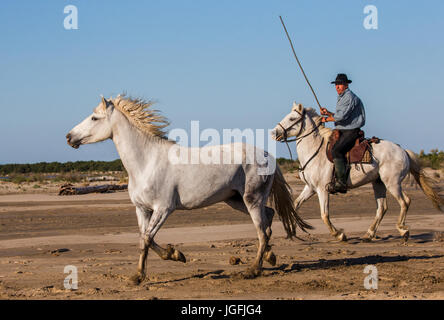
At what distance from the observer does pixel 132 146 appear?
8.12 metres

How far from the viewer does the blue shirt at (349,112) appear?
35.9 feet

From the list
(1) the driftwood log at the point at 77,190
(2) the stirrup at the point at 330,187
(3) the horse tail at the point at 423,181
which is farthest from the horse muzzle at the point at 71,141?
(1) the driftwood log at the point at 77,190

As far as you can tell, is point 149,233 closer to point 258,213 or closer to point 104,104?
point 258,213

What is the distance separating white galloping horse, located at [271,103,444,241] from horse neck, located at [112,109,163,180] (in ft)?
14.8

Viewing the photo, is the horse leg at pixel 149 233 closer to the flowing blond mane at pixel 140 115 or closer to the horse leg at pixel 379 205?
the flowing blond mane at pixel 140 115

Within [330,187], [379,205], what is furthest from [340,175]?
[379,205]

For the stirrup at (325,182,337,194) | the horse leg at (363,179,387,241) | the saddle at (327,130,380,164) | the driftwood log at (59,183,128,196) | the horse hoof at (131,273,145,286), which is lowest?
the driftwood log at (59,183,128,196)

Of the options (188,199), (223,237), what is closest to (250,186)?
(188,199)

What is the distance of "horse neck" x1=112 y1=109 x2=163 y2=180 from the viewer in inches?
316

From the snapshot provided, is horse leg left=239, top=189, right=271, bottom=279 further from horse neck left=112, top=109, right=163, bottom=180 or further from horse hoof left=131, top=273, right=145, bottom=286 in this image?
horse hoof left=131, top=273, right=145, bottom=286

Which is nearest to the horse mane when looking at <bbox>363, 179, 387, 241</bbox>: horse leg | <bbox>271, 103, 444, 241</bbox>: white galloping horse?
<bbox>271, 103, 444, 241</bbox>: white galloping horse

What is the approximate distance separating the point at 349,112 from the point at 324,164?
137 centimetres

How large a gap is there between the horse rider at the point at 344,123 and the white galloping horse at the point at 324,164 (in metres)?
0.27

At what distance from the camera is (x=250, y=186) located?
Result: 8.48m
